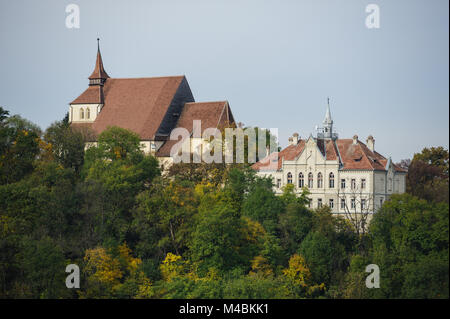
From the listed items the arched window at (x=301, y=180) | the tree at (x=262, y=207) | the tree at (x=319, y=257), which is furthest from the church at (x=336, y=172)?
the tree at (x=319, y=257)

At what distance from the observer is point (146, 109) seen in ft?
225

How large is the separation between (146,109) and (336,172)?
74.5ft

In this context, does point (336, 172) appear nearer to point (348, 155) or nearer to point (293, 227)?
point (348, 155)

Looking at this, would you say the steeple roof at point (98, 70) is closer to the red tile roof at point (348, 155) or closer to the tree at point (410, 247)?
the red tile roof at point (348, 155)

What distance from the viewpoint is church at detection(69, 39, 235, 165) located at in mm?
65375

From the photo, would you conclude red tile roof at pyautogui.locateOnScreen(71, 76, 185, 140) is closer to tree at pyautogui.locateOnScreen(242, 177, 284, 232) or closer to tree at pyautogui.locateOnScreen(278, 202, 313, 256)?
tree at pyautogui.locateOnScreen(242, 177, 284, 232)

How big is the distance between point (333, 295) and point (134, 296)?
34.1 ft

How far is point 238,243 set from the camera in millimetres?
43875

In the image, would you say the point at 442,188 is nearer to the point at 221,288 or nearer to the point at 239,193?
the point at 221,288

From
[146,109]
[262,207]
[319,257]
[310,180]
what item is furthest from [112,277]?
[146,109]

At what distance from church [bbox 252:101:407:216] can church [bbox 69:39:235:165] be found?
32.6ft

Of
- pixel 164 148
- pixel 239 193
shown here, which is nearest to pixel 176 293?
pixel 239 193

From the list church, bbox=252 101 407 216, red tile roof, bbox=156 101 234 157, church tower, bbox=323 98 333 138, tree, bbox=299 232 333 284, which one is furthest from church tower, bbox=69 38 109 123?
tree, bbox=299 232 333 284

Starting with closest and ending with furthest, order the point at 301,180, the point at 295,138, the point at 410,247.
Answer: the point at 410,247, the point at 301,180, the point at 295,138
